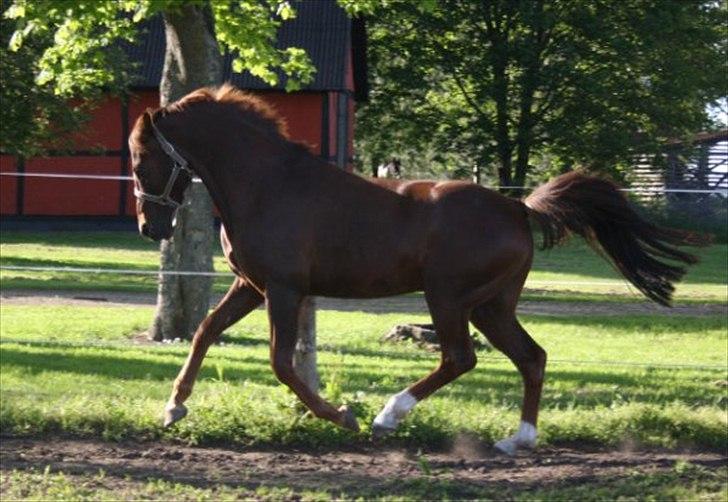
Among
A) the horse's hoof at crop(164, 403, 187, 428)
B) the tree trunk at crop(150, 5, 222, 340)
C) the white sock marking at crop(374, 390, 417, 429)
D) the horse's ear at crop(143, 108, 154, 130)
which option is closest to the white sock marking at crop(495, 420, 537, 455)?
the white sock marking at crop(374, 390, 417, 429)

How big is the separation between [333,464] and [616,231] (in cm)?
228

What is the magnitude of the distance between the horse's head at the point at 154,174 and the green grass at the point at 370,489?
1.61 metres

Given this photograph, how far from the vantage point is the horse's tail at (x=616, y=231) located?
8203mm

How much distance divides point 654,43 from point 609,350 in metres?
21.5

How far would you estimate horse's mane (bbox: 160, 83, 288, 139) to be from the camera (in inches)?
318

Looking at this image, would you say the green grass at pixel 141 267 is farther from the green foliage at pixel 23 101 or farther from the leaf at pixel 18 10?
the leaf at pixel 18 10

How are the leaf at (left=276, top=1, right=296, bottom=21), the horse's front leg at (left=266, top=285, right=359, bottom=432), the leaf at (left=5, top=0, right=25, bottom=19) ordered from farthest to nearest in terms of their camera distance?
the leaf at (left=276, top=1, right=296, bottom=21), the leaf at (left=5, top=0, right=25, bottom=19), the horse's front leg at (left=266, top=285, right=359, bottom=432)

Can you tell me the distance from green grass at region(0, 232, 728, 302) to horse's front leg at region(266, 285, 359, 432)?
895 centimetres

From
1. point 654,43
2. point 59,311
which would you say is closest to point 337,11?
point 654,43

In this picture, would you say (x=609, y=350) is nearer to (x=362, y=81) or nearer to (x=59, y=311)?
(x=59, y=311)

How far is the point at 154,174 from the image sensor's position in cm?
796

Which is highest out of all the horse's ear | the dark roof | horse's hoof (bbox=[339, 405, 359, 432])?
the dark roof

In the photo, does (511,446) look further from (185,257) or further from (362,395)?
(185,257)

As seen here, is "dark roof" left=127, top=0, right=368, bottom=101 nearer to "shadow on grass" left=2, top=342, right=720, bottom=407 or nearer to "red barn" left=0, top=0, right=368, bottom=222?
"red barn" left=0, top=0, right=368, bottom=222
